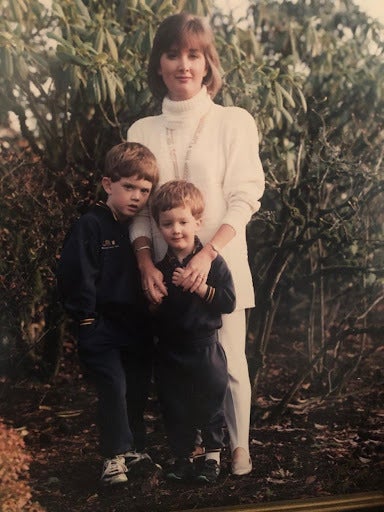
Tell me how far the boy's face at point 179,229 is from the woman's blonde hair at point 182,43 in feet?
1.69

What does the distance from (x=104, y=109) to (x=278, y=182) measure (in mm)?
850

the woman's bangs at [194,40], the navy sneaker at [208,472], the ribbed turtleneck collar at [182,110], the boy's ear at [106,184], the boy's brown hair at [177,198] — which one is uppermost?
the woman's bangs at [194,40]

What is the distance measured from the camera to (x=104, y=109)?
132 inches

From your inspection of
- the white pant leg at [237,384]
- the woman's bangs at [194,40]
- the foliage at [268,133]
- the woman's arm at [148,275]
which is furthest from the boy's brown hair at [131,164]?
the white pant leg at [237,384]

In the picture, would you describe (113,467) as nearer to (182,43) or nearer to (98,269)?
(98,269)

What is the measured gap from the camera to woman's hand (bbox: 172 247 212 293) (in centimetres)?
320

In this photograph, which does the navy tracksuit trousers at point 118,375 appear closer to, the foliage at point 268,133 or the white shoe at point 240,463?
the foliage at point 268,133

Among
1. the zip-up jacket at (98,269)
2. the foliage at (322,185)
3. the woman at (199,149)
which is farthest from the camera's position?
the foliage at (322,185)

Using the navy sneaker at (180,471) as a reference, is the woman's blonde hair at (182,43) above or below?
above

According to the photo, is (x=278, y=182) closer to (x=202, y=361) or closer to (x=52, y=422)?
(x=202, y=361)

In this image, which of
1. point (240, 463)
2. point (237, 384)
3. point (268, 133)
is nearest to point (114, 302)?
point (237, 384)

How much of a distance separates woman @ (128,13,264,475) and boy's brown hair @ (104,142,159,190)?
4 centimetres

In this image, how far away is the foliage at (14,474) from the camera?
3.16 meters

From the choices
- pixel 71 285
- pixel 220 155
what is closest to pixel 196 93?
pixel 220 155
